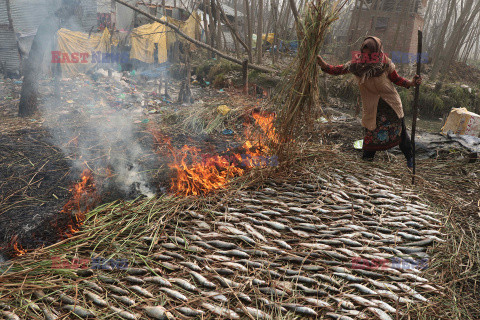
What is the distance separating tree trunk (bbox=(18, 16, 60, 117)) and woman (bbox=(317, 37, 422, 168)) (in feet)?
19.5

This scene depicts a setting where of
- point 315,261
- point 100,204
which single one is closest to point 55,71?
point 100,204

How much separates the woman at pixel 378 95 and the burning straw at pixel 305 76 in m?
0.35

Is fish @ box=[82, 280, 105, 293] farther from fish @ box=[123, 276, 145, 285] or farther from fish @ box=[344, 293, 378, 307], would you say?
fish @ box=[344, 293, 378, 307]

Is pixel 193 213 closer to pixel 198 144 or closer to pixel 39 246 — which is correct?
pixel 39 246

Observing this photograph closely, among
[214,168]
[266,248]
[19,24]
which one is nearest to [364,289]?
[266,248]

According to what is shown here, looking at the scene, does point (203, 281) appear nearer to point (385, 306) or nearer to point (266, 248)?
point (266, 248)

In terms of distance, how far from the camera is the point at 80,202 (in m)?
2.92

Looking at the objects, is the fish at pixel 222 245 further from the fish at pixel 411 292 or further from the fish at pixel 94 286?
the fish at pixel 411 292

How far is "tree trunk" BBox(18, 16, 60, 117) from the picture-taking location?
236 inches

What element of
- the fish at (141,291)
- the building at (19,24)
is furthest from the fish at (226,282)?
the building at (19,24)

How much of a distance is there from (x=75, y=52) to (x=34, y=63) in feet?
13.2

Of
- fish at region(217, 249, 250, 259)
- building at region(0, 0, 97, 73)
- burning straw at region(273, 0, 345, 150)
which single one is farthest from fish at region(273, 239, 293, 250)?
building at region(0, 0, 97, 73)

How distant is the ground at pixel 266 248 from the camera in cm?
166

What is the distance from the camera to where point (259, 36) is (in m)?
10.3
